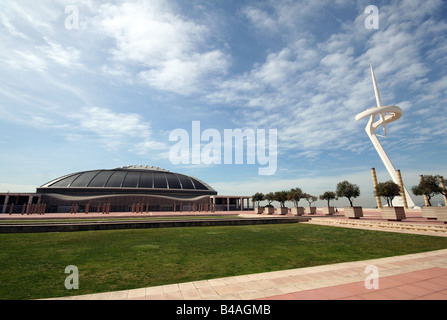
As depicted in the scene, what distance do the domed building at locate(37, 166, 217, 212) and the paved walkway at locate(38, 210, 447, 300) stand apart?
56273 mm

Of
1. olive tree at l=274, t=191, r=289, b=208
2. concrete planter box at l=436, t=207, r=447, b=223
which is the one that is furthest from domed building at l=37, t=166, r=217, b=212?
concrete planter box at l=436, t=207, r=447, b=223

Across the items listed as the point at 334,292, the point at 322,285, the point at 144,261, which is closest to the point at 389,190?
the point at 322,285

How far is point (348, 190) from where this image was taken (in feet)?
124

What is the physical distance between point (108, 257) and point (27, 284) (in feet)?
9.28

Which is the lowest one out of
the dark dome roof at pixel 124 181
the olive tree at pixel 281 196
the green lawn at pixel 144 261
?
the green lawn at pixel 144 261

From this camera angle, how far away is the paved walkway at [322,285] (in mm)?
4383

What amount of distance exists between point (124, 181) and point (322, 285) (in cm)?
7826

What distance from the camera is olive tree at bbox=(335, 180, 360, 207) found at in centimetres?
3753

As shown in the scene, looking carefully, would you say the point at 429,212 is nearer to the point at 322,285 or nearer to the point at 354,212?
the point at 354,212

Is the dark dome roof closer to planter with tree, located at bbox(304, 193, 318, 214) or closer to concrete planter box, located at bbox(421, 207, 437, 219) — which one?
planter with tree, located at bbox(304, 193, 318, 214)

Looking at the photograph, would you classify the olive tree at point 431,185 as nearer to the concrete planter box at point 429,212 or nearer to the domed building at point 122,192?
the concrete planter box at point 429,212

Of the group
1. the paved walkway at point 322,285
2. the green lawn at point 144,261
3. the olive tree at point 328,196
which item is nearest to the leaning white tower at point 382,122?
the olive tree at point 328,196
